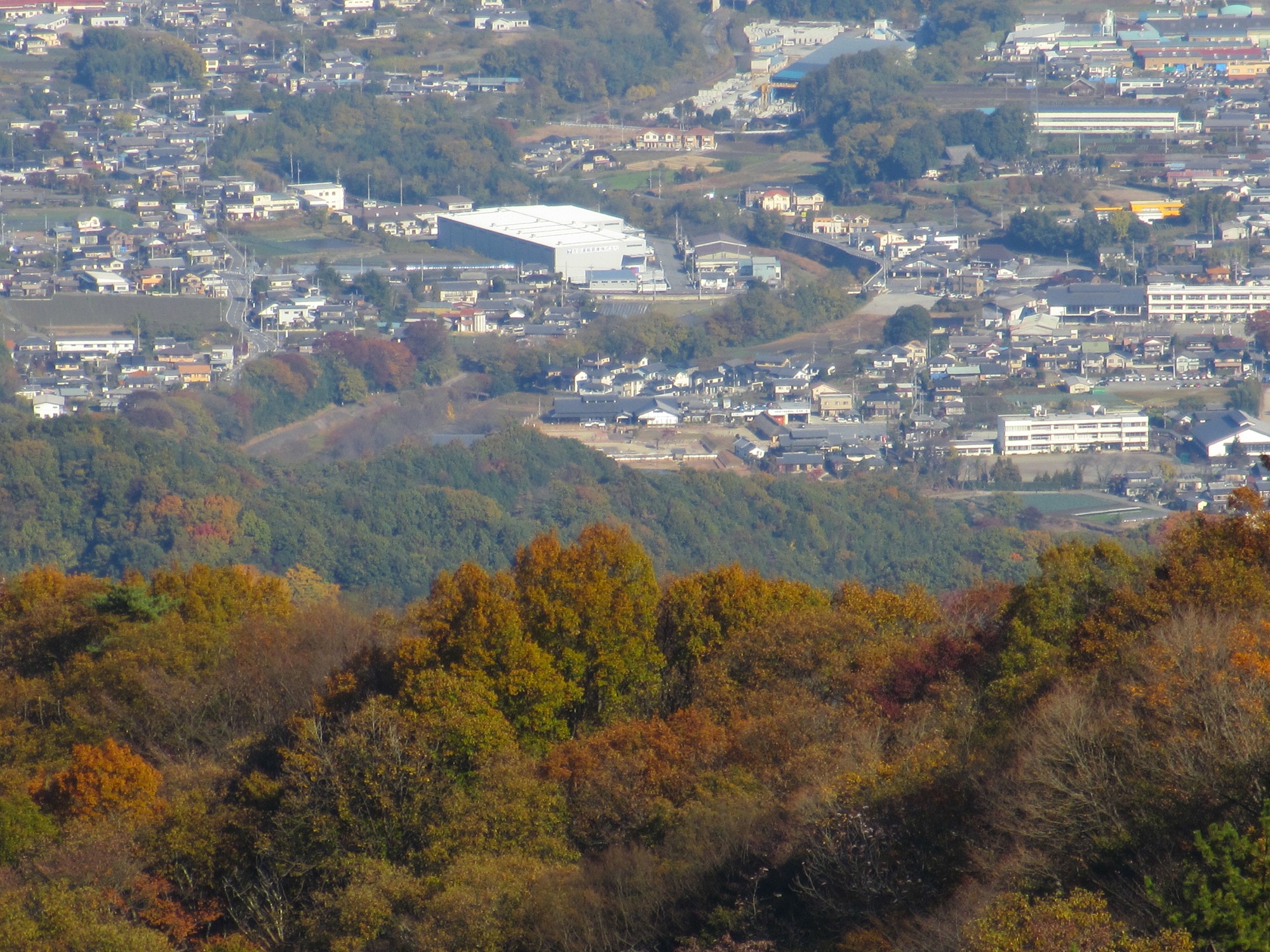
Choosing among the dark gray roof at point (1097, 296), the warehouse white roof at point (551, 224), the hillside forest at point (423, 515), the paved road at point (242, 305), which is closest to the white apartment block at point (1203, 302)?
the dark gray roof at point (1097, 296)

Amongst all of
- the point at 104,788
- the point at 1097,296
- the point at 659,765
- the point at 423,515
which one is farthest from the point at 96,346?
the point at 659,765

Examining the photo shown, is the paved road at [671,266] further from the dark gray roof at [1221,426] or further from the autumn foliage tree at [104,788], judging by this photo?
the autumn foliage tree at [104,788]

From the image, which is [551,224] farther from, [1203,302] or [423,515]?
[423,515]

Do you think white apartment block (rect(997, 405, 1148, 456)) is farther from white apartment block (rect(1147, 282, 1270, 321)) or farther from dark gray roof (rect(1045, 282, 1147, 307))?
white apartment block (rect(1147, 282, 1270, 321))

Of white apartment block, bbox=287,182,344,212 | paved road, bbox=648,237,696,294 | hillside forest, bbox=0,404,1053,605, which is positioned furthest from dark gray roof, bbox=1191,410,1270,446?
white apartment block, bbox=287,182,344,212

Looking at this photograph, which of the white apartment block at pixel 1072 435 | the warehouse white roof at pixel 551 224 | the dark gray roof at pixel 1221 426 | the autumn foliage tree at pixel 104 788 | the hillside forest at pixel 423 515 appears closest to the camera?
the autumn foliage tree at pixel 104 788

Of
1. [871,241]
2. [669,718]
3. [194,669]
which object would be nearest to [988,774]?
[669,718]

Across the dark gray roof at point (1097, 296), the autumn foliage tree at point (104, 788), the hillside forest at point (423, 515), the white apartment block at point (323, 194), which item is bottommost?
the hillside forest at point (423, 515)
